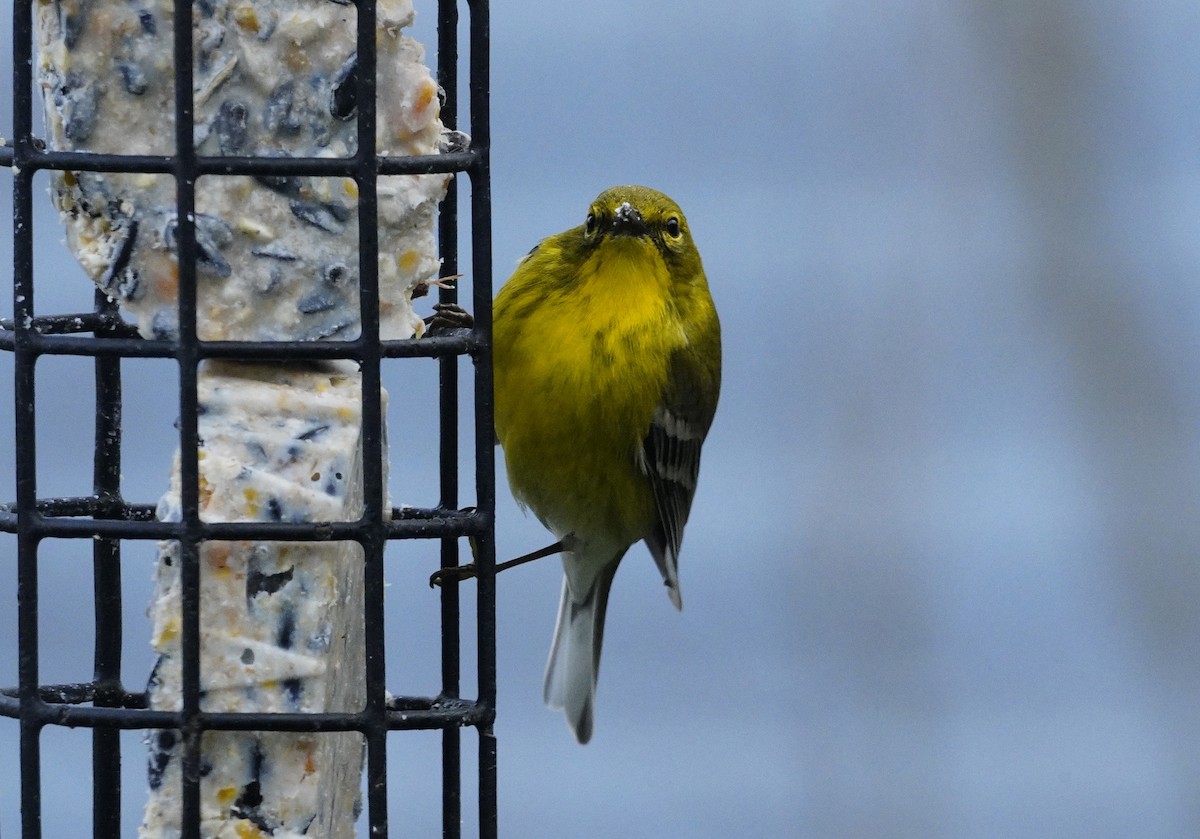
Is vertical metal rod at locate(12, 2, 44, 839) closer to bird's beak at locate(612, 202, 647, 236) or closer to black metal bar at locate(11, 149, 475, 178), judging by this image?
black metal bar at locate(11, 149, 475, 178)

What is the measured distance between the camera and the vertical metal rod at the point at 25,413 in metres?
2.53

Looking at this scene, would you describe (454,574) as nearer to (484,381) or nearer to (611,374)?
(484,381)

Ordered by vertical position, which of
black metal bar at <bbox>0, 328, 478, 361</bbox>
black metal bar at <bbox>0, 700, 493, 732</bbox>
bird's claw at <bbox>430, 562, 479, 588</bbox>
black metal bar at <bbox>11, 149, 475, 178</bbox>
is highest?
black metal bar at <bbox>11, 149, 475, 178</bbox>

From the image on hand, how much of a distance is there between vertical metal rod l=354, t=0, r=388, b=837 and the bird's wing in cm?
167

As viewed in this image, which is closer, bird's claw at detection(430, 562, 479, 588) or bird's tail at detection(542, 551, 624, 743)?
bird's claw at detection(430, 562, 479, 588)

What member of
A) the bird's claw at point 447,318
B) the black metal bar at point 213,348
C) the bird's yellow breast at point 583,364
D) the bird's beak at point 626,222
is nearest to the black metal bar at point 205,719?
the black metal bar at point 213,348

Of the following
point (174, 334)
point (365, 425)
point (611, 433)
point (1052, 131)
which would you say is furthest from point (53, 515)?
point (1052, 131)

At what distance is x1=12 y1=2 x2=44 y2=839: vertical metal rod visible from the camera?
2531mm

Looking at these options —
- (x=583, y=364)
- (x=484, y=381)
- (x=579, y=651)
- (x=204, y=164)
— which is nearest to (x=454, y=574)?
(x=484, y=381)

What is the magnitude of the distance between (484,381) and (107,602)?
81 centimetres

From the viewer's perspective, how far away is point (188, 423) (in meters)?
2.47

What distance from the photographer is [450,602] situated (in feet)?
10.2

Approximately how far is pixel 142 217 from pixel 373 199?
1.34ft

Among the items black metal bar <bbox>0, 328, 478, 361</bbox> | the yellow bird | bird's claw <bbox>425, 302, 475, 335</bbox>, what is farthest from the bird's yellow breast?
black metal bar <bbox>0, 328, 478, 361</bbox>
